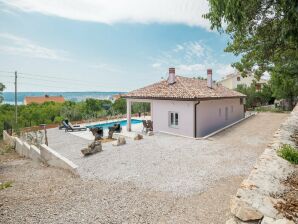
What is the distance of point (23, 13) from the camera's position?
1930 centimetres

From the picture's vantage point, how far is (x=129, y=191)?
316 inches

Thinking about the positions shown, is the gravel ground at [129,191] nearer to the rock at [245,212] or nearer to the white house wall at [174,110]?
the rock at [245,212]

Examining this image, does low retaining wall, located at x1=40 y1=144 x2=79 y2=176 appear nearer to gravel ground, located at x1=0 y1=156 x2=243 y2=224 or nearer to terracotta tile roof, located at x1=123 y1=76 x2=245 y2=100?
gravel ground, located at x1=0 y1=156 x2=243 y2=224

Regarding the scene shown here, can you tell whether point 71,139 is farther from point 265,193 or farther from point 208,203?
point 265,193

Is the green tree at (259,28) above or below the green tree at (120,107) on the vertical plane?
above

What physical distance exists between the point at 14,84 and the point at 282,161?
96.6ft

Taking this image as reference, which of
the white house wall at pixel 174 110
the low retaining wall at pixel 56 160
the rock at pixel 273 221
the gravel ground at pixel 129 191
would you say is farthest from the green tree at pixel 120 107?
the rock at pixel 273 221

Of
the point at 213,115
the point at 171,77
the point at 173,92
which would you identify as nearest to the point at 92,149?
the point at 173,92

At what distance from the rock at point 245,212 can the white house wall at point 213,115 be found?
13259 millimetres

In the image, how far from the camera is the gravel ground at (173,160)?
29.0 feet

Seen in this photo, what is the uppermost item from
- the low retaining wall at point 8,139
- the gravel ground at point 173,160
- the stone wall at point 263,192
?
the stone wall at point 263,192

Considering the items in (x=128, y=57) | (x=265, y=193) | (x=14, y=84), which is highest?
(x=128, y=57)

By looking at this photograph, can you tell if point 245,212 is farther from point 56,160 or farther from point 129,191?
point 56,160

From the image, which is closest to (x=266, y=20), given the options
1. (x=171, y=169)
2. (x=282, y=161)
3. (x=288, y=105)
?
(x=282, y=161)
